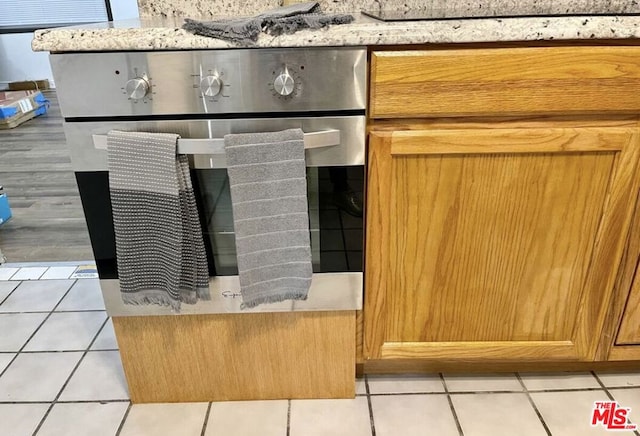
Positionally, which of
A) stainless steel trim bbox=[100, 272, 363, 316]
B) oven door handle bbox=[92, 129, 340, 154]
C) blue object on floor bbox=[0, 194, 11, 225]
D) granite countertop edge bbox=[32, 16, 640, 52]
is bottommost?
blue object on floor bbox=[0, 194, 11, 225]

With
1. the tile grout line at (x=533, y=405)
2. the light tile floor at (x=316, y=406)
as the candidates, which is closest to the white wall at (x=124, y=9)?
the light tile floor at (x=316, y=406)

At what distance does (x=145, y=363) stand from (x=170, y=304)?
0.85 ft

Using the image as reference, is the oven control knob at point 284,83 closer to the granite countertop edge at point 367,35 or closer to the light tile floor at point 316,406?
the granite countertop edge at point 367,35

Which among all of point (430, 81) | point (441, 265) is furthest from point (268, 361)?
point (430, 81)

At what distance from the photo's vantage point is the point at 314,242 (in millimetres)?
1027

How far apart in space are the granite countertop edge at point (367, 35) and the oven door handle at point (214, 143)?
0.51ft

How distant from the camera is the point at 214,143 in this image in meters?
0.89

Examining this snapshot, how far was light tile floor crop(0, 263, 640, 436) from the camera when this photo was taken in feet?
3.78

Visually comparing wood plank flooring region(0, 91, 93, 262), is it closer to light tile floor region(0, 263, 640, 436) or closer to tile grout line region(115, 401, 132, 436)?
light tile floor region(0, 263, 640, 436)

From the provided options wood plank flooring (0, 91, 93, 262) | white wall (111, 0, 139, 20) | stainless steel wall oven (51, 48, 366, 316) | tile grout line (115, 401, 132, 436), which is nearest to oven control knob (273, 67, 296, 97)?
stainless steel wall oven (51, 48, 366, 316)

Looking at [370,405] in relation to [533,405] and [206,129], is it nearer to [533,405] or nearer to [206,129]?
[533,405]

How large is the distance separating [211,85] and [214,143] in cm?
10

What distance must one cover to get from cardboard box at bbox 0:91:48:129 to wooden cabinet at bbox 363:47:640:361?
12.1 feet

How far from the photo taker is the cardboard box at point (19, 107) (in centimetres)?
370
